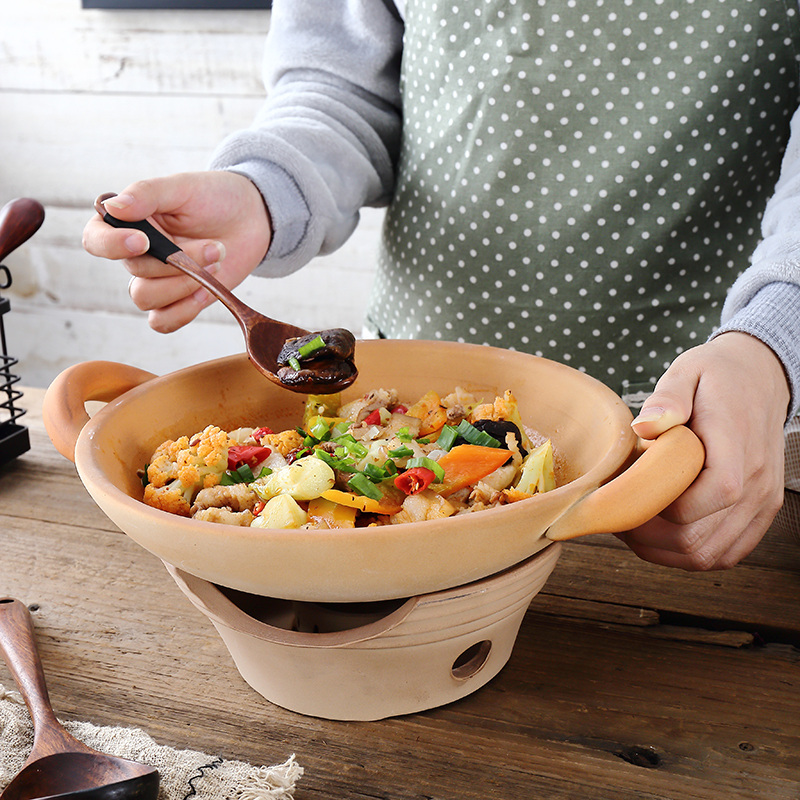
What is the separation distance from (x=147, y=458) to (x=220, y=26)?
2145 millimetres

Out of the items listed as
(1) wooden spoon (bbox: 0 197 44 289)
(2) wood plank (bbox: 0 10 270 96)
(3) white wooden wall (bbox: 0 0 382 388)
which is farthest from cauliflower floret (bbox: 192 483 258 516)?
(2) wood plank (bbox: 0 10 270 96)

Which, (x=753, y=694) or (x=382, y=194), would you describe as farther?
(x=382, y=194)

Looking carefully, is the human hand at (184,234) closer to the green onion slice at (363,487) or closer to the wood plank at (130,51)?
the green onion slice at (363,487)

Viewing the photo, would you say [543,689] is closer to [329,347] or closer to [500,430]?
[500,430]

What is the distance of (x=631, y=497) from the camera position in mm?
647

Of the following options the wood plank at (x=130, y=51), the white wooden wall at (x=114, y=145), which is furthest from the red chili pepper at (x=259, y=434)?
the wood plank at (x=130, y=51)

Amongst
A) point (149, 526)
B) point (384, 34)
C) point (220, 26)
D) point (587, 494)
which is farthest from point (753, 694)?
point (220, 26)

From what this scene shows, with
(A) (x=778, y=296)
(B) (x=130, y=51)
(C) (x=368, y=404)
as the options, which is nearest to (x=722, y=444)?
(A) (x=778, y=296)

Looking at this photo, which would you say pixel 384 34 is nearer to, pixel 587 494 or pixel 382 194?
pixel 382 194

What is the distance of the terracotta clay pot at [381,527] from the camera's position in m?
0.60

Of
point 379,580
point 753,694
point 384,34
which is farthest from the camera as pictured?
point 384,34

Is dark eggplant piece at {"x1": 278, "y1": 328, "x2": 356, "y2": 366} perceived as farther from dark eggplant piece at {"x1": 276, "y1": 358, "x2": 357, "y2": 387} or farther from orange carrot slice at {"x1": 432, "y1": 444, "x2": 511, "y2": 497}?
orange carrot slice at {"x1": 432, "y1": 444, "x2": 511, "y2": 497}

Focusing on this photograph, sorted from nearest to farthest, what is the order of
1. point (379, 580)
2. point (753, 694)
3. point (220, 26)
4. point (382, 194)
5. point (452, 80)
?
point (379, 580), point (753, 694), point (452, 80), point (382, 194), point (220, 26)

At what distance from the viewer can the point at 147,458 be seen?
877mm
